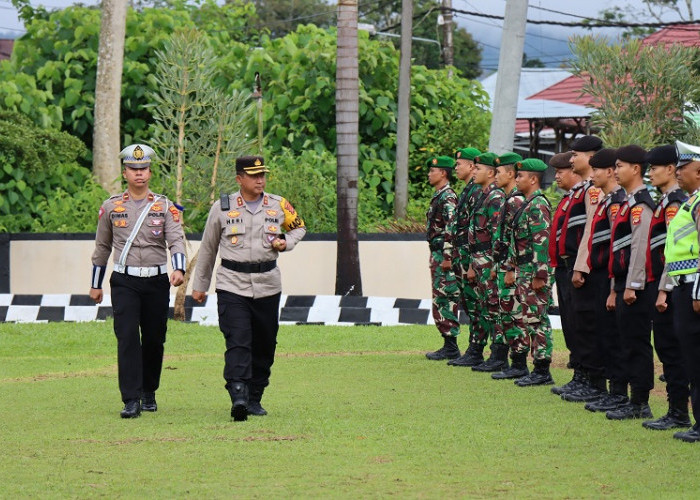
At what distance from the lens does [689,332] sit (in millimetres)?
8297

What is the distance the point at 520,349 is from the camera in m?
12.1

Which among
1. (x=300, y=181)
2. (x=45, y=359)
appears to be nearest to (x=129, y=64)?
(x=300, y=181)

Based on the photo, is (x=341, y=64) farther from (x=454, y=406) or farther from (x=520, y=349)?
(x=454, y=406)

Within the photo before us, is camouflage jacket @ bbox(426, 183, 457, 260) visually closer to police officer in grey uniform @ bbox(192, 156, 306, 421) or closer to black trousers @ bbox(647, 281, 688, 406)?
police officer in grey uniform @ bbox(192, 156, 306, 421)

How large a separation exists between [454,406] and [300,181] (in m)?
12.1

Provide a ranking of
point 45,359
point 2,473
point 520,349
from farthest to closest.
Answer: point 45,359, point 520,349, point 2,473

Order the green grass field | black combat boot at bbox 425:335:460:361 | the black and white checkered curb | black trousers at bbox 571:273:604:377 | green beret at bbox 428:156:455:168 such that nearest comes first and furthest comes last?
the green grass field
black trousers at bbox 571:273:604:377
green beret at bbox 428:156:455:168
black combat boot at bbox 425:335:460:361
the black and white checkered curb

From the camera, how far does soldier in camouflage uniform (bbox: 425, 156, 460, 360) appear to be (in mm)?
13430

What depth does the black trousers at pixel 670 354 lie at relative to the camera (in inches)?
352

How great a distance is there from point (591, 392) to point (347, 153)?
962cm

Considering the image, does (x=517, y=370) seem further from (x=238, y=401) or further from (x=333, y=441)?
(x=333, y=441)

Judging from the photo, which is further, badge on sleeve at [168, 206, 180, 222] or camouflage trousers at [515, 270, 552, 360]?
camouflage trousers at [515, 270, 552, 360]

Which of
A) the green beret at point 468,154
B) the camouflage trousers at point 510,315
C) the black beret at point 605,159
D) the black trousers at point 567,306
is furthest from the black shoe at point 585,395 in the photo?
the green beret at point 468,154

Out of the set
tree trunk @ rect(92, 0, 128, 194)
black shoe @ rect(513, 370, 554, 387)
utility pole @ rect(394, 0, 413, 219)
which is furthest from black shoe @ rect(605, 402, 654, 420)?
tree trunk @ rect(92, 0, 128, 194)
